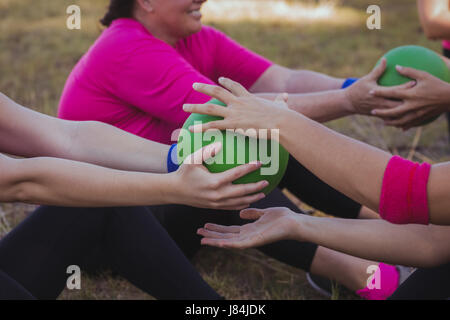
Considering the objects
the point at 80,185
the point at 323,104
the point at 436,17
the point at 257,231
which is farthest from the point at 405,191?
the point at 436,17

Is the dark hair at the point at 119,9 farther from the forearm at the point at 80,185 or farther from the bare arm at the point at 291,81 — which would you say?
the forearm at the point at 80,185

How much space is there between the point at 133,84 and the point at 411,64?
1125 mm

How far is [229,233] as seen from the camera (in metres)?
1.75

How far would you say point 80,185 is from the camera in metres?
1.54

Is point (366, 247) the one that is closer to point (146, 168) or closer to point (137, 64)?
point (146, 168)

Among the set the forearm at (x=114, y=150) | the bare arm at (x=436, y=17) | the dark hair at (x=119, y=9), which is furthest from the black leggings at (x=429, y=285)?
the bare arm at (x=436, y=17)

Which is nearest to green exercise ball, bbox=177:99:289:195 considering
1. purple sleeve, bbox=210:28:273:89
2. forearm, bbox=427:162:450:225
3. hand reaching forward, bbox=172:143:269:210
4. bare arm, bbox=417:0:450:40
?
hand reaching forward, bbox=172:143:269:210

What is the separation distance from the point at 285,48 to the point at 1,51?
110 inches

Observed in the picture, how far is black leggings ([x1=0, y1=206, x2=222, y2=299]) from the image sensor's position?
1.79 metres

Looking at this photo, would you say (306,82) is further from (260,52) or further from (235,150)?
(260,52)

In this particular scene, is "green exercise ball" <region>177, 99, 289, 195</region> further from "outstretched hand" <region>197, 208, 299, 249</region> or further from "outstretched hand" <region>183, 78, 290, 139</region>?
"outstretched hand" <region>197, 208, 299, 249</region>

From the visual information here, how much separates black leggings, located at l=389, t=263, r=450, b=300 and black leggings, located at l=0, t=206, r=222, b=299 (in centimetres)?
65

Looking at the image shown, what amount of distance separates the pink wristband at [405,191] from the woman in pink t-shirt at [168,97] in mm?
827

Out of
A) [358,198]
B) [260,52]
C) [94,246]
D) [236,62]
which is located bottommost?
[94,246]
